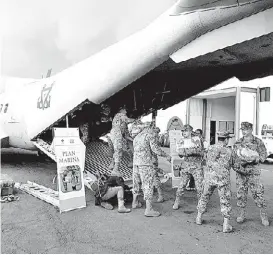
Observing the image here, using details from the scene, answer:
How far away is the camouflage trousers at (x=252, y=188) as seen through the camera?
5.38m

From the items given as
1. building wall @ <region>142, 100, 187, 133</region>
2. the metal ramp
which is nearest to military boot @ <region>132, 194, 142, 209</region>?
the metal ramp

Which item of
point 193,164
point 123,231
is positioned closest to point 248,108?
point 193,164

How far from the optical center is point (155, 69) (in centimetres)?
789

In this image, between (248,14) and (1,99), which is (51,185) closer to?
(1,99)

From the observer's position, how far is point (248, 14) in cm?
515

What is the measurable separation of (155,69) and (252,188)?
379cm

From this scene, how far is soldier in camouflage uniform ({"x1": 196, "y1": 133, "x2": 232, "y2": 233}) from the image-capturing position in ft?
16.7

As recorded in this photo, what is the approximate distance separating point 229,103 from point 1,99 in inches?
572

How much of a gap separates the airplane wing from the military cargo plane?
14 millimetres

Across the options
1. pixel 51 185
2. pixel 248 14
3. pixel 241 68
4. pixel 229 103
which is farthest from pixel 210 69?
pixel 229 103

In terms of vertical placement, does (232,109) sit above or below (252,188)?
above

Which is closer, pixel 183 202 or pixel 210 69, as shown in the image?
pixel 183 202

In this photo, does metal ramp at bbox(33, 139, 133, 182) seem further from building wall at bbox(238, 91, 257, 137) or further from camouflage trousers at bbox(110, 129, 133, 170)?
building wall at bbox(238, 91, 257, 137)

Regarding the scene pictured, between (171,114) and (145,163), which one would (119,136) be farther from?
(171,114)
